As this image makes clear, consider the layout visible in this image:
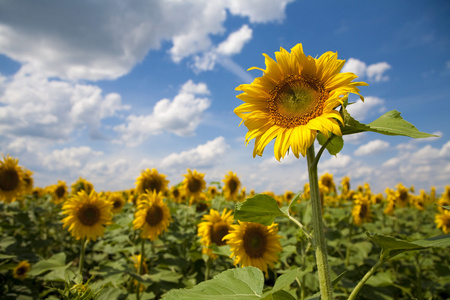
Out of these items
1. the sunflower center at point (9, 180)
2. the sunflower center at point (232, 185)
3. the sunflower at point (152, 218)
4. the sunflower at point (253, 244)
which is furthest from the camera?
the sunflower center at point (232, 185)

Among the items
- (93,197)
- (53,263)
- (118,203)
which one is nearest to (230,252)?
(53,263)

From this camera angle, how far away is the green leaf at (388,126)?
3.72 ft

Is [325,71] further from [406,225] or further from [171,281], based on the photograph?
[406,225]

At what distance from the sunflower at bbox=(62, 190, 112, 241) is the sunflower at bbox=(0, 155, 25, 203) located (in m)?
2.25

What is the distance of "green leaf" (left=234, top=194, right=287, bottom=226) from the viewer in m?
1.55

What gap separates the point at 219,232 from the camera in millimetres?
4016

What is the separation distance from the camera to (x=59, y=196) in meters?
8.10

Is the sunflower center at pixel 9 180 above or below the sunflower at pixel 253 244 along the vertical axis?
above

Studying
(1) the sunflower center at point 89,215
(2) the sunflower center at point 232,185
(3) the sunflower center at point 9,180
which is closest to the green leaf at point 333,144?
(1) the sunflower center at point 89,215

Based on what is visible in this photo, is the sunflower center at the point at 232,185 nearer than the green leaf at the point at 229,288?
No

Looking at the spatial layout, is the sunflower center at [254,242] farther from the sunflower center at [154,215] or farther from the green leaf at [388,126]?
the green leaf at [388,126]

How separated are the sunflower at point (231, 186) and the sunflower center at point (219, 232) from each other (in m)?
3.37

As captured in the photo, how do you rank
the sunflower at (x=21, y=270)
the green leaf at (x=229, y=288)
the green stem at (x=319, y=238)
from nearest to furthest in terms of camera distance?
1. the green leaf at (x=229, y=288)
2. the green stem at (x=319, y=238)
3. the sunflower at (x=21, y=270)

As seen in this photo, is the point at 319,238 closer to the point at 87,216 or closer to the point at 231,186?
the point at 87,216
